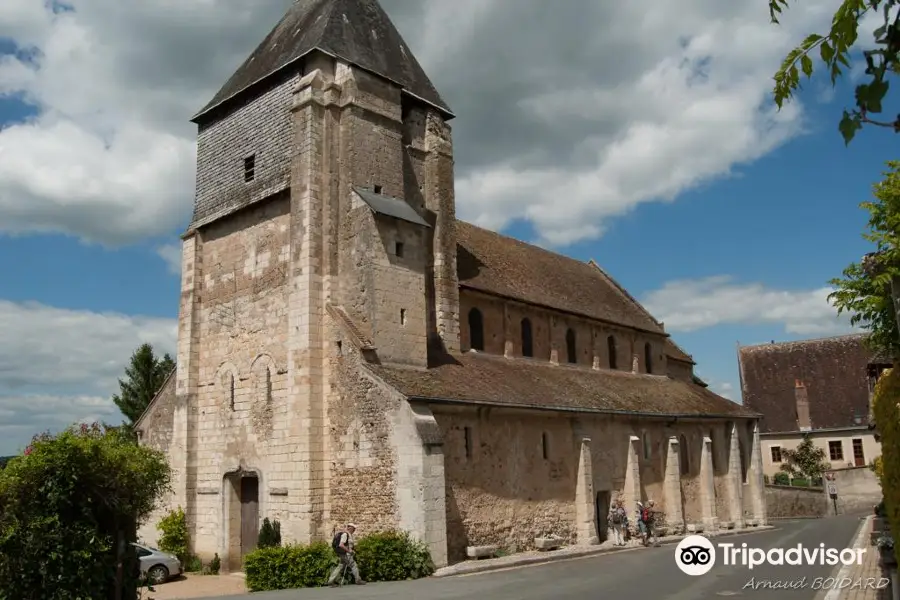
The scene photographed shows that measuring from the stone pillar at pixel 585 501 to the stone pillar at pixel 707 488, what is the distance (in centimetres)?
743

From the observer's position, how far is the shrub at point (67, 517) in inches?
407

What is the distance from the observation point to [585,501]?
2222 centimetres

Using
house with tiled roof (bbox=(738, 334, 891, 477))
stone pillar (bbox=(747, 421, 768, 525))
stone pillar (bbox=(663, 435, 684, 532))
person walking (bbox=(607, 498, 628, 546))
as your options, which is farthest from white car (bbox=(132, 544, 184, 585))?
house with tiled roof (bbox=(738, 334, 891, 477))

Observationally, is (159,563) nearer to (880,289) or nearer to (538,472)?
(538,472)

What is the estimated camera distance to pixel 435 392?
18.5 metres

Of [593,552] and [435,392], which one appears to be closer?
[435,392]

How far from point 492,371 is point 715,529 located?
1188 cm

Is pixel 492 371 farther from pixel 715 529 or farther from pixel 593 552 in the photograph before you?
pixel 715 529

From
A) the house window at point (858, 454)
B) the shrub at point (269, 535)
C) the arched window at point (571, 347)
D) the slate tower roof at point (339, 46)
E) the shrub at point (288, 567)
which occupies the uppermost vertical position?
the slate tower roof at point (339, 46)

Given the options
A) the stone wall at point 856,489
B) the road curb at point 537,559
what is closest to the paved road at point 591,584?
the road curb at point 537,559

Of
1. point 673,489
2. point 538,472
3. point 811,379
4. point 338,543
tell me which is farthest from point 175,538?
point 811,379

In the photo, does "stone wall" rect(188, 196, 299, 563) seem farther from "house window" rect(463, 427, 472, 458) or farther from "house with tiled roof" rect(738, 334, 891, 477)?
"house with tiled roof" rect(738, 334, 891, 477)

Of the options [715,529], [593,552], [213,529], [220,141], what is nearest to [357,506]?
[213,529]

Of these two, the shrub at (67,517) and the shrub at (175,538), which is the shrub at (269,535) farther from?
the shrub at (67,517)
